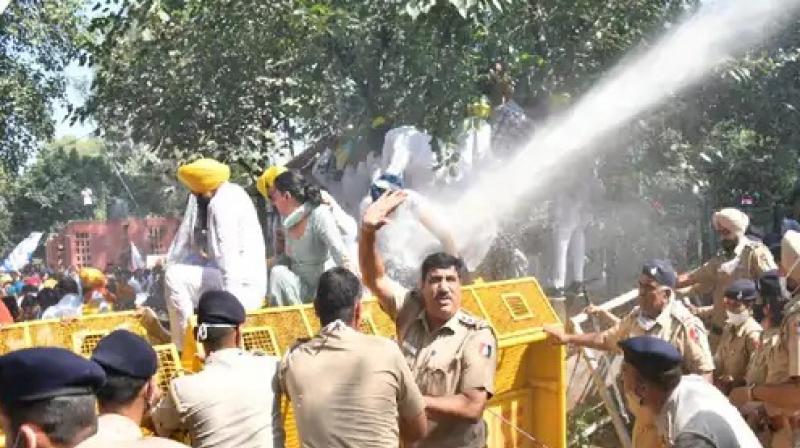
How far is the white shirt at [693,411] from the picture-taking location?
3.20 m

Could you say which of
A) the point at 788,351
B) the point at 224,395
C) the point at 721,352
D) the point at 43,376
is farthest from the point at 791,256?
the point at 43,376

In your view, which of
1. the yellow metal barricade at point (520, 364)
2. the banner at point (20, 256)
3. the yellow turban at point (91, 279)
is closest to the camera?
the yellow metal barricade at point (520, 364)

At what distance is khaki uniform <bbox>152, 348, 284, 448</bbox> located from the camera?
11.0ft

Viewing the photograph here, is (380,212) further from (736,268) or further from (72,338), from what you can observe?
(736,268)

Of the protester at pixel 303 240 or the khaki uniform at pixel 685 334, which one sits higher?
the protester at pixel 303 240

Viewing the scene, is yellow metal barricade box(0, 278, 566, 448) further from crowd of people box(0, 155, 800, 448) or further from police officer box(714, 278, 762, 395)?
police officer box(714, 278, 762, 395)

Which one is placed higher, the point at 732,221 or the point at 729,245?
the point at 732,221

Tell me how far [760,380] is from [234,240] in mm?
2958

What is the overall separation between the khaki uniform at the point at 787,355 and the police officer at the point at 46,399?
3367mm

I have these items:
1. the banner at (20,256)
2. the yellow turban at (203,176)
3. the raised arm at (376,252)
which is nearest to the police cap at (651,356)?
the raised arm at (376,252)

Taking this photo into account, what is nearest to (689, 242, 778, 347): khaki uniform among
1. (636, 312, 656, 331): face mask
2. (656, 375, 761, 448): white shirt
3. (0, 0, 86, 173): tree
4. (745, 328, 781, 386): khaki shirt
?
(745, 328, 781, 386): khaki shirt

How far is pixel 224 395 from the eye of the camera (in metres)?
3.38

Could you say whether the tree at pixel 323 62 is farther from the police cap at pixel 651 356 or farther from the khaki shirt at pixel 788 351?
the police cap at pixel 651 356

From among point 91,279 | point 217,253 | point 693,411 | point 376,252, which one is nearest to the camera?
point 693,411
